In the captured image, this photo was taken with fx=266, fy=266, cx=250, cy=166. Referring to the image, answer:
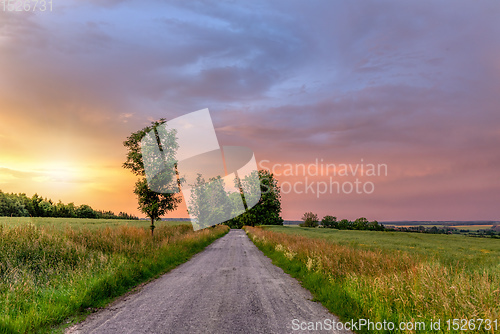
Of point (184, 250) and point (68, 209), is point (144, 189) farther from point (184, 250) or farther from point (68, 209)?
point (68, 209)

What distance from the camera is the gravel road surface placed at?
5879 millimetres

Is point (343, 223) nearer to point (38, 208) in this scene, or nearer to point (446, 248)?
point (446, 248)

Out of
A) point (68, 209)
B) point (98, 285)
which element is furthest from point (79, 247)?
point (68, 209)

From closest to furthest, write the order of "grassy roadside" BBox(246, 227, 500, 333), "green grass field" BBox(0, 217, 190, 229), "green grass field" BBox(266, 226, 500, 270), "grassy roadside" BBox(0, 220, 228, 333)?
1. "grassy roadside" BBox(246, 227, 500, 333)
2. "grassy roadside" BBox(0, 220, 228, 333)
3. "green grass field" BBox(0, 217, 190, 229)
4. "green grass field" BBox(266, 226, 500, 270)

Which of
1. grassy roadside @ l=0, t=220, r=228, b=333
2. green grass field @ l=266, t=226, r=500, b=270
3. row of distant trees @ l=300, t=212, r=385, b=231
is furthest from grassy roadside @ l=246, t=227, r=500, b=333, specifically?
row of distant trees @ l=300, t=212, r=385, b=231

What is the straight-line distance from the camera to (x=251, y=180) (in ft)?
225

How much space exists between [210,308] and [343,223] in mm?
119681

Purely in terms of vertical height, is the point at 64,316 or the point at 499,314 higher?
the point at 499,314

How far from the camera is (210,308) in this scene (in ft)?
23.6

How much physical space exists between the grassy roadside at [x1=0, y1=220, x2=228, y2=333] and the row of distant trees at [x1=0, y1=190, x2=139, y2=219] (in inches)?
4169

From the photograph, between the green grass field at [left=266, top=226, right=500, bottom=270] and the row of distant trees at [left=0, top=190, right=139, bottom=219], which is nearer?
the green grass field at [left=266, top=226, right=500, bottom=270]

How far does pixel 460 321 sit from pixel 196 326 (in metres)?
5.36

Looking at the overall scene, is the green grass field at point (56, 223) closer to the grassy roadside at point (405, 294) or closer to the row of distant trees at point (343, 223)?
the grassy roadside at point (405, 294)

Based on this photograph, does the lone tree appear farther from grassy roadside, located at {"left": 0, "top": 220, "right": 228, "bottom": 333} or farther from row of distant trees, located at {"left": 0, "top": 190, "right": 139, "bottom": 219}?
row of distant trees, located at {"left": 0, "top": 190, "right": 139, "bottom": 219}
